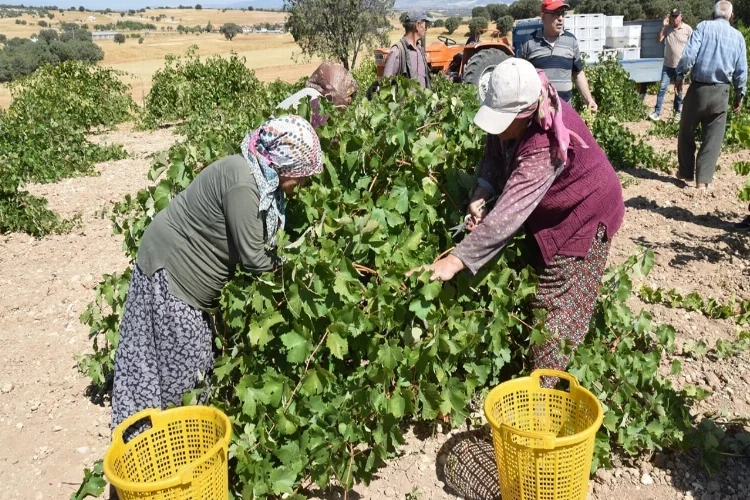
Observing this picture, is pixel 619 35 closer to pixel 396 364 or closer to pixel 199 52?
pixel 396 364

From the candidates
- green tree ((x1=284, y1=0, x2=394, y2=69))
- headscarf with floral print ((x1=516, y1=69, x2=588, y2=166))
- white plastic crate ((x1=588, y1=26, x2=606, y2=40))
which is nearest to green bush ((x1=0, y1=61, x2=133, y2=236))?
headscarf with floral print ((x1=516, y1=69, x2=588, y2=166))

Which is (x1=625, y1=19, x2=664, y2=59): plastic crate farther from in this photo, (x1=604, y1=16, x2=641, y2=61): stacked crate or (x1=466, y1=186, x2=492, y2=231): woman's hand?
(x1=466, y1=186, x2=492, y2=231): woman's hand

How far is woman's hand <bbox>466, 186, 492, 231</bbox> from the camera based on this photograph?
9.08 ft

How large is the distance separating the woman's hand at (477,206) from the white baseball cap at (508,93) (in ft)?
1.58

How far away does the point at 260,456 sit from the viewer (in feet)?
8.53

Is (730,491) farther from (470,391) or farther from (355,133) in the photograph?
(355,133)

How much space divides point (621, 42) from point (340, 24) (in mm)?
12859

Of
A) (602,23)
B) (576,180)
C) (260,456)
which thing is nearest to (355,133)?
(576,180)

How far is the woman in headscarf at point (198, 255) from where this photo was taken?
90.7 inches

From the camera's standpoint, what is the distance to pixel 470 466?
9.46 feet

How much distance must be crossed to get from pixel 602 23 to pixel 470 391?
1214 centimetres

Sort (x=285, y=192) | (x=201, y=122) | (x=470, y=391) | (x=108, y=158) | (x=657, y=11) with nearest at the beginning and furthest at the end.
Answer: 1. (x=285, y=192)
2. (x=470, y=391)
3. (x=108, y=158)
4. (x=201, y=122)
5. (x=657, y=11)

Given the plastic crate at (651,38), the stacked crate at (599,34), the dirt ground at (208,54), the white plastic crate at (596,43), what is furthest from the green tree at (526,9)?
the white plastic crate at (596,43)

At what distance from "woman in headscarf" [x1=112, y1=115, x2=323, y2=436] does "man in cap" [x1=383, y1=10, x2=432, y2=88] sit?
11.3 ft
